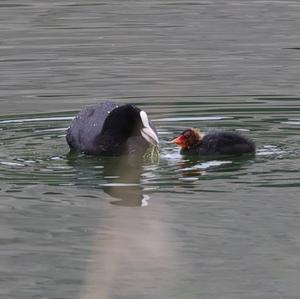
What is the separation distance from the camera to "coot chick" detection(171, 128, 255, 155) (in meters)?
9.44

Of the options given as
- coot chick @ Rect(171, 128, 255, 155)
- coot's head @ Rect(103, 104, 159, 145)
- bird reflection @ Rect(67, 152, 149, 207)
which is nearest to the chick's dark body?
coot chick @ Rect(171, 128, 255, 155)

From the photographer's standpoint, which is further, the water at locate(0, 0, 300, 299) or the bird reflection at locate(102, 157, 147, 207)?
the bird reflection at locate(102, 157, 147, 207)

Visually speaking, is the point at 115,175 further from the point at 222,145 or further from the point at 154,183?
the point at 222,145

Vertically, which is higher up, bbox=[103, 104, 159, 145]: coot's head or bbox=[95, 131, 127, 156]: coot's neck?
bbox=[103, 104, 159, 145]: coot's head

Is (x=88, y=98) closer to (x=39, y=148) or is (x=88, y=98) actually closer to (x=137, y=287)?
(x=39, y=148)

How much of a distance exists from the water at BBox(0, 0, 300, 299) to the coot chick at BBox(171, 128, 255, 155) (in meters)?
0.08

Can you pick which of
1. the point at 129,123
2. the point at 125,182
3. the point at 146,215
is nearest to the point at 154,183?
the point at 125,182

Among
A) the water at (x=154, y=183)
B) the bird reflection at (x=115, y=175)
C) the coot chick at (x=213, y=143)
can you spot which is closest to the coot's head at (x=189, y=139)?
the coot chick at (x=213, y=143)

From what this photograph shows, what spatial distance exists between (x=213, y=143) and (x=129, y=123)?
1.98 ft

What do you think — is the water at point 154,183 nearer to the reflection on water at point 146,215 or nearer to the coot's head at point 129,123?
the reflection on water at point 146,215

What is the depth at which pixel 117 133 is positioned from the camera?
961cm

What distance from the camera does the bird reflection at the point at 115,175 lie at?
8.38 meters

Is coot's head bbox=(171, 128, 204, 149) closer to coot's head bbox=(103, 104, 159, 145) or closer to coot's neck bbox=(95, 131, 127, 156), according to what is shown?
coot's head bbox=(103, 104, 159, 145)

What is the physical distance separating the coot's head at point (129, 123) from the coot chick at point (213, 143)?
0.24m
